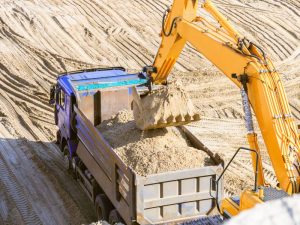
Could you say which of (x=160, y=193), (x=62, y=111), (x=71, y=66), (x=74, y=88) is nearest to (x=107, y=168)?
(x=160, y=193)

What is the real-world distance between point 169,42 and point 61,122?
308 centimetres

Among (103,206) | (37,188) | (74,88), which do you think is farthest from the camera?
(37,188)

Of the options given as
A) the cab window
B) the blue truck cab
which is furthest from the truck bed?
the cab window

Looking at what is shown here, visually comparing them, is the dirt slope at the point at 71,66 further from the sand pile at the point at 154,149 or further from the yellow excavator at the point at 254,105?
the yellow excavator at the point at 254,105

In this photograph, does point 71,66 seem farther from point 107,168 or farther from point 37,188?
point 107,168

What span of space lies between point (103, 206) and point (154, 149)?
1477mm

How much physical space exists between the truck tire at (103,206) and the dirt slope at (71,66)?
2.19ft

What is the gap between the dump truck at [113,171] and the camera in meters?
7.53

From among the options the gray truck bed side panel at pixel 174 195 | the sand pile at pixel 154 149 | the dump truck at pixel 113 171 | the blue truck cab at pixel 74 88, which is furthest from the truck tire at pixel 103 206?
the blue truck cab at pixel 74 88

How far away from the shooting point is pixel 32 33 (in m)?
19.4

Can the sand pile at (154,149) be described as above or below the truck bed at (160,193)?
above

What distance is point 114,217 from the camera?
8641mm

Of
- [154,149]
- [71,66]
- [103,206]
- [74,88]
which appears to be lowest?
[103,206]

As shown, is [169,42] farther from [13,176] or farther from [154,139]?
[13,176]
